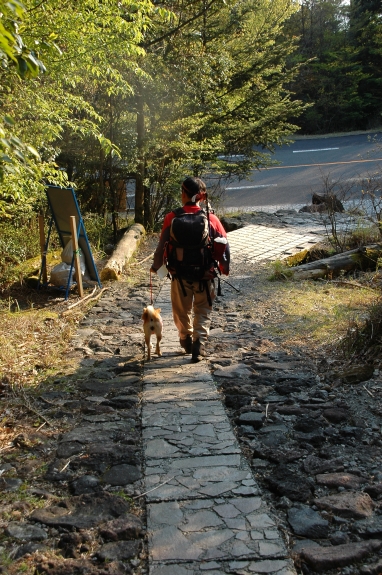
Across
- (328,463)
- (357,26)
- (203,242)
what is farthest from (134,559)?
(357,26)

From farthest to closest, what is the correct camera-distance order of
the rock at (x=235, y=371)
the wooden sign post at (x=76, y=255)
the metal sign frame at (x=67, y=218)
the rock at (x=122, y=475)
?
the metal sign frame at (x=67, y=218) < the wooden sign post at (x=76, y=255) < the rock at (x=235, y=371) < the rock at (x=122, y=475)

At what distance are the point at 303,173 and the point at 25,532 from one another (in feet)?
64.0

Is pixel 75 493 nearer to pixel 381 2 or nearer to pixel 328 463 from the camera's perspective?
pixel 328 463

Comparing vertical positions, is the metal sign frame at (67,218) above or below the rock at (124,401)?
above

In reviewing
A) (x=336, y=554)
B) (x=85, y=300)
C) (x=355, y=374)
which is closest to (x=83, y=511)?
(x=336, y=554)

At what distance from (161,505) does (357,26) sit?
30500 millimetres

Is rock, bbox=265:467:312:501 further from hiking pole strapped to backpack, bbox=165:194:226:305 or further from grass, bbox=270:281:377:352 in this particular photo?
grass, bbox=270:281:377:352

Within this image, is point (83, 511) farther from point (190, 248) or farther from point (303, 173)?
point (303, 173)

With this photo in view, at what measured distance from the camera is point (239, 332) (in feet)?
23.9

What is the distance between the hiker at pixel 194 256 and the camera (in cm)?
585

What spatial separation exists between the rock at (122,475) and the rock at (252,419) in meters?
1.02

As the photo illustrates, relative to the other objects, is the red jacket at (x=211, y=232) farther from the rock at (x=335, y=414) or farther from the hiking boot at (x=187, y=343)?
the rock at (x=335, y=414)

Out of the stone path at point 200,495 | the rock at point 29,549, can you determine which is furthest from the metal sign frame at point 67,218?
the rock at point 29,549

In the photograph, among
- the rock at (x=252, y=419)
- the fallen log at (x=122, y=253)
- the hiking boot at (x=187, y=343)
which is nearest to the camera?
the rock at (x=252, y=419)
